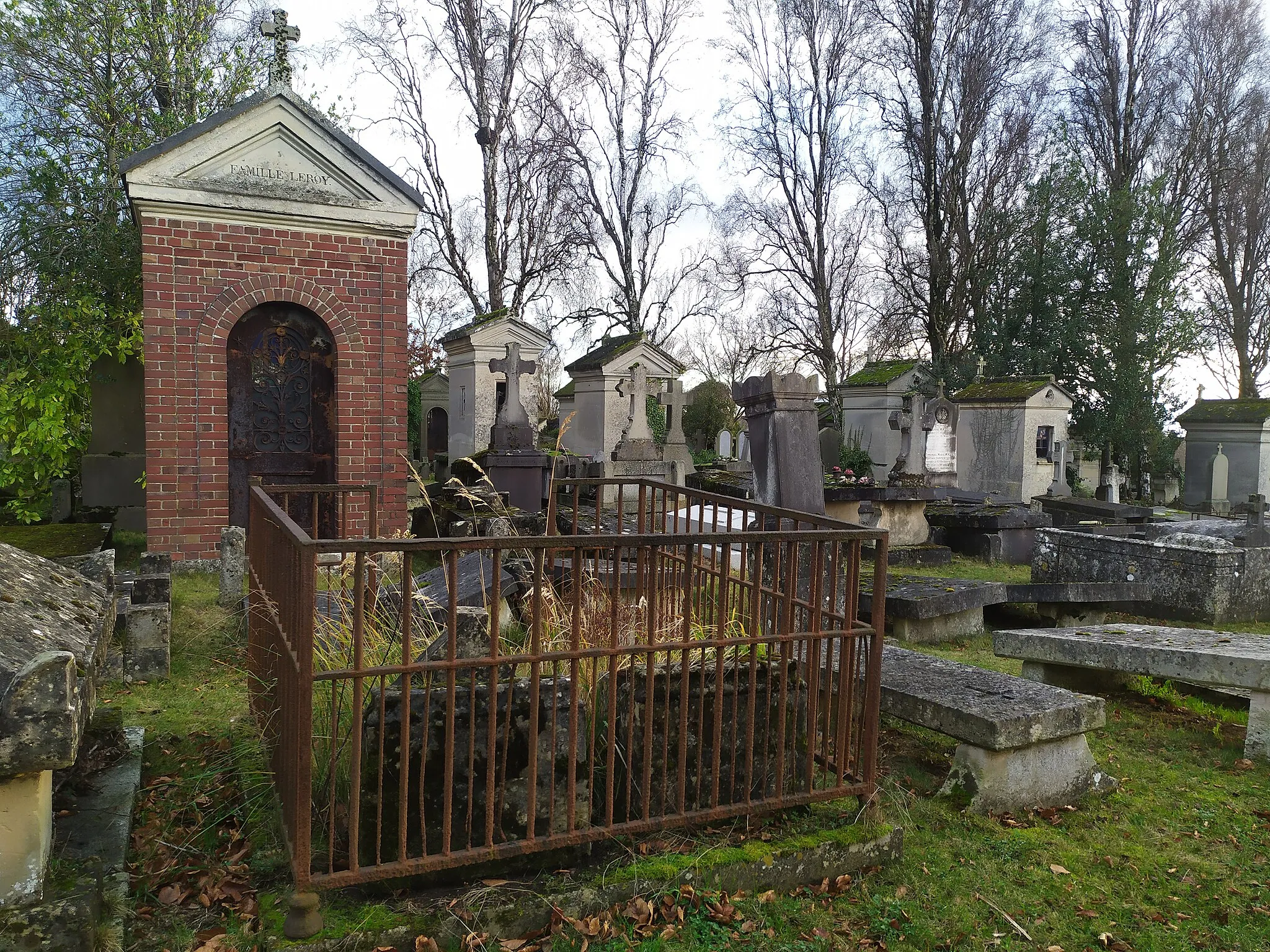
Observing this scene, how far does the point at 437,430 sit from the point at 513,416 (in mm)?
10844

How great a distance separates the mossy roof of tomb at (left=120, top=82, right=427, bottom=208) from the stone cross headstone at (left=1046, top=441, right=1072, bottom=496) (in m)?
14.3

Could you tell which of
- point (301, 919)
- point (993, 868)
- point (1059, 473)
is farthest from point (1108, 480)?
point (301, 919)

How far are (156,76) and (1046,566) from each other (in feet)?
44.8

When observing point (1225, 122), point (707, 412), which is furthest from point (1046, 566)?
point (1225, 122)

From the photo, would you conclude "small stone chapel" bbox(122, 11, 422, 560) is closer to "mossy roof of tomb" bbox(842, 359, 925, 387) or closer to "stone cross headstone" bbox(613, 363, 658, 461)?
"stone cross headstone" bbox(613, 363, 658, 461)

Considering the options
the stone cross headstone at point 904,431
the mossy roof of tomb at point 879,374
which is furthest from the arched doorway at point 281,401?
the mossy roof of tomb at point 879,374

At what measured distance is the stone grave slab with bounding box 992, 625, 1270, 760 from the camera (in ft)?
14.4

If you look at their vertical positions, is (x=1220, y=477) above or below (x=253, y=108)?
below

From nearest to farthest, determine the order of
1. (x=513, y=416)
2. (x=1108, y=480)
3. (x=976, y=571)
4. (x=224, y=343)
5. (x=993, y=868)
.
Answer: (x=993, y=868)
(x=224, y=343)
(x=976, y=571)
(x=513, y=416)
(x=1108, y=480)

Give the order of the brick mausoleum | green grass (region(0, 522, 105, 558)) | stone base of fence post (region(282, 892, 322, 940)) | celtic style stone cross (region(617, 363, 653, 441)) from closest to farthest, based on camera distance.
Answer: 1. stone base of fence post (region(282, 892, 322, 940))
2. green grass (region(0, 522, 105, 558))
3. the brick mausoleum
4. celtic style stone cross (region(617, 363, 653, 441))

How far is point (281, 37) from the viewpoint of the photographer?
8633mm

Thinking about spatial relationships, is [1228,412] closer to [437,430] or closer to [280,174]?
[437,430]

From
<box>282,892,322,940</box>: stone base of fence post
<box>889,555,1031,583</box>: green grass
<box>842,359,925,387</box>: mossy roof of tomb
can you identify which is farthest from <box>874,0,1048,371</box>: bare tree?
<box>282,892,322,940</box>: stone base of fence post

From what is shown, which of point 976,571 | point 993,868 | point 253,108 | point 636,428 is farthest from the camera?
point 636,428
